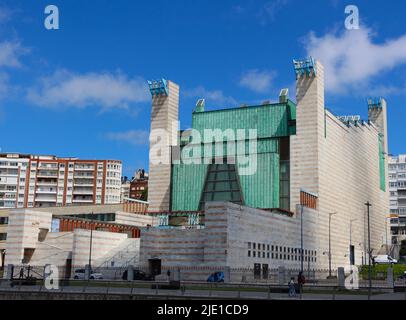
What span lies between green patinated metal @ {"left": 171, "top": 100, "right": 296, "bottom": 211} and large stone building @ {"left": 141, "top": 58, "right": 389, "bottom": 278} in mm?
189

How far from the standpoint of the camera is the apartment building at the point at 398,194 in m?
170

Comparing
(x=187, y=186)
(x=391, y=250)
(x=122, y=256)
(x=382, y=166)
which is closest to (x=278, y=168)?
(x=187, y=186)

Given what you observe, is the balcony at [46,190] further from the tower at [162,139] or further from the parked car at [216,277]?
the parked car at [216,277]

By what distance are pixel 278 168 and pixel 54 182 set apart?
87.1 metres

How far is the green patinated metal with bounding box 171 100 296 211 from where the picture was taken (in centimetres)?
10538

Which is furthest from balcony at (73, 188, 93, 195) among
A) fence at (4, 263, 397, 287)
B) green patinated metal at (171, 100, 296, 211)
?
fence at (4, 263, 397, 287)

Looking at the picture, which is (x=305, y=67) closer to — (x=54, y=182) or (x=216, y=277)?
(x=216, y=277)

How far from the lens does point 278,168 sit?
4166 inches

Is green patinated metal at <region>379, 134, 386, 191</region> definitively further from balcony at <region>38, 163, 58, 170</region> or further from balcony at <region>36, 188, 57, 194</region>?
balcony at <region>36, 188, 57, 194</region>

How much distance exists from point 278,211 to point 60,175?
93190 millimetres

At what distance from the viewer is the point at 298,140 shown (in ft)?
342

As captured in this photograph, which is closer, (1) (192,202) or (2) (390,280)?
(2) (390,280)

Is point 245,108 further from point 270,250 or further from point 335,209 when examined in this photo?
point 270,250
